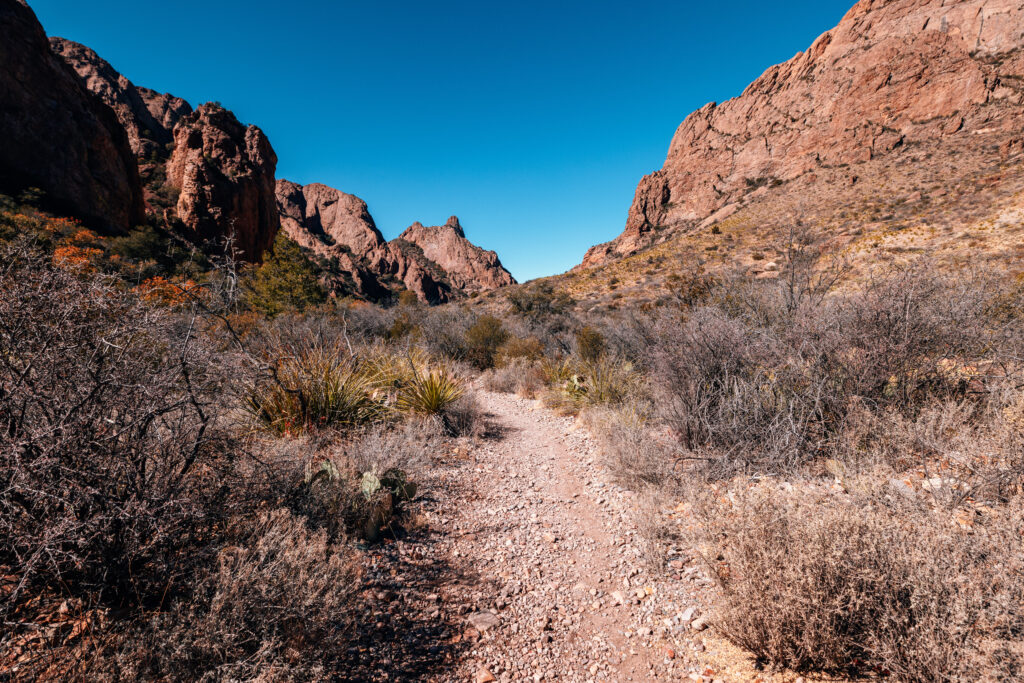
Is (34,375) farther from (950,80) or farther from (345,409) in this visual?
(950,80)

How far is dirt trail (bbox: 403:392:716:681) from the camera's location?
7.04ft

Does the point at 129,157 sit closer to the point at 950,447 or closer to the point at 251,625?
the point at 251,625

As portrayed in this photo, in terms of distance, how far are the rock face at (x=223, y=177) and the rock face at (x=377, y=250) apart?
1600cm

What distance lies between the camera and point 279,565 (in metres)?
2.02

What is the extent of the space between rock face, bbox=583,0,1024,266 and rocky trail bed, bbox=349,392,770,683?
167 feet

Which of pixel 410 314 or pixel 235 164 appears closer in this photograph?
pixel 410 314

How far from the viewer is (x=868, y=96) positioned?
137 feet

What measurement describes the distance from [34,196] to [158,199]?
50.2ft

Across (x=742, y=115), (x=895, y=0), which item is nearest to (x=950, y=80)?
(x=895, y=0)

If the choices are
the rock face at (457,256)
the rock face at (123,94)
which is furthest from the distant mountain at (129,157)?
the rock face at (457,256)

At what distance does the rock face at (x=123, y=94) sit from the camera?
2253 inches

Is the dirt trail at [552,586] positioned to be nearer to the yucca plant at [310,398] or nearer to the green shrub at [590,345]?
the yucca plant at [310,398]

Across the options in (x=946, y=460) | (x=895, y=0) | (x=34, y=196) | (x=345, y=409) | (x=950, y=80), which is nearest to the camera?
(x=946, y=460)

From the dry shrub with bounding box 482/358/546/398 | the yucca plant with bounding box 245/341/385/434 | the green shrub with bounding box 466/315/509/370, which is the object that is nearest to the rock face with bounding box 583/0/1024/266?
the green shrub with bounding box 466/315/509/370
